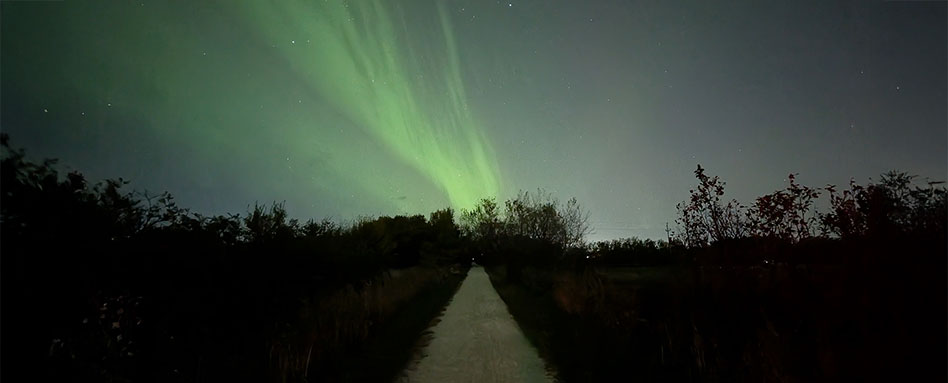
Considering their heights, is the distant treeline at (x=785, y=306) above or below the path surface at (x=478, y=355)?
above

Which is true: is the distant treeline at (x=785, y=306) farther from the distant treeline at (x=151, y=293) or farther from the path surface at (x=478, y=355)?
the distant treeline at (x=151, y=293)

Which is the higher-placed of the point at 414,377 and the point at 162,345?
the point at 162,345

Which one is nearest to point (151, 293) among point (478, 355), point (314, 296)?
point (314, 296)

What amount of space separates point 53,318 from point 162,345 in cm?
195

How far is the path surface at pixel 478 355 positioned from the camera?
352 inches

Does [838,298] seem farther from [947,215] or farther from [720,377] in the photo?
[720,377]

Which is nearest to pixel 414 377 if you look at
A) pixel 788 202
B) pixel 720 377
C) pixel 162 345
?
pixel 162 345

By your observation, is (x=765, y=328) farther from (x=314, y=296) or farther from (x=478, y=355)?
(x=314, y=296)

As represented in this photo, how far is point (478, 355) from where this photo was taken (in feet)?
35.7

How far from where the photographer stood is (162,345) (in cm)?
544

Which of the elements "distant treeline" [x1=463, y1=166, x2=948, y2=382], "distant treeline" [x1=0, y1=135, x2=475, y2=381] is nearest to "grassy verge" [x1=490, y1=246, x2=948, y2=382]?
"distant treeline" [x1=463, y1=166, x2=948, y2=382]

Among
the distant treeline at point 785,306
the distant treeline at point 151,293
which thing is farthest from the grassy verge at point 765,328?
the distant treeline at point 151,293

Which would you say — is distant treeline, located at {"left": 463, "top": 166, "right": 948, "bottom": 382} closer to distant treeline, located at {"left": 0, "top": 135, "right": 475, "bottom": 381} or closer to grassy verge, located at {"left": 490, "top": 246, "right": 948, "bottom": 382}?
grassy verge, located at {"left": 490, "top": 246, "right": 948, "bottom": 382}

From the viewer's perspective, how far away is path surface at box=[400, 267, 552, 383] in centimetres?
893
